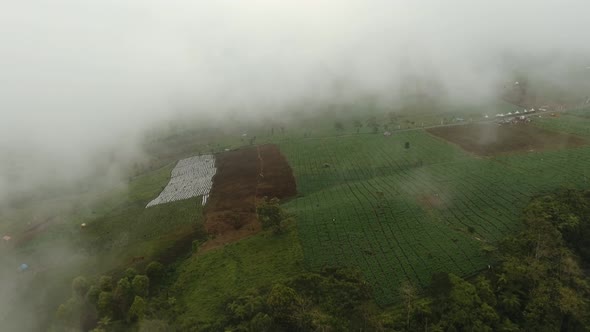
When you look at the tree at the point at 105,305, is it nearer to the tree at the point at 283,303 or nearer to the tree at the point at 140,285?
the tree at the point at 140,285

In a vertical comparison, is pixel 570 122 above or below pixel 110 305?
above

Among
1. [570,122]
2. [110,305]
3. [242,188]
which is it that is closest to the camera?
[110,305]

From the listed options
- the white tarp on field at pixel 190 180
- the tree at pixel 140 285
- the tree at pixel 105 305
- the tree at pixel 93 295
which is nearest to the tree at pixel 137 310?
the tree at pixel 140 285

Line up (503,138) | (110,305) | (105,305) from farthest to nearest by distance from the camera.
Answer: (503,138), (110,305), (105,305)

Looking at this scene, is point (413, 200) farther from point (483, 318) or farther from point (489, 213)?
point (483, 318)

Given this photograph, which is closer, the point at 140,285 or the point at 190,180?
the point at 140,285

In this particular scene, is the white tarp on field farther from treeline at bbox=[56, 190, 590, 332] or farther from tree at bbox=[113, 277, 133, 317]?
treeline at bbox=[56, 190, 590, 332]

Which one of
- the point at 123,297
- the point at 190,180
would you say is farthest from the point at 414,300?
the point at 190,180

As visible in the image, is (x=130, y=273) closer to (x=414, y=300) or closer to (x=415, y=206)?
(x=414, y=300)
